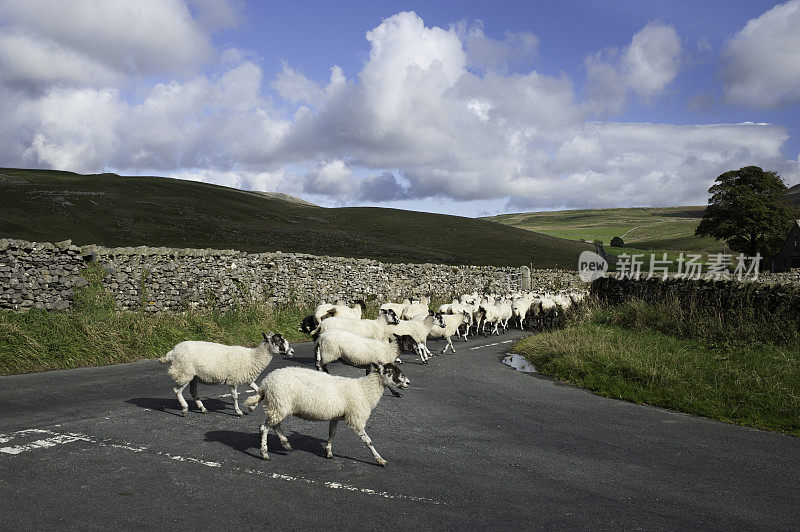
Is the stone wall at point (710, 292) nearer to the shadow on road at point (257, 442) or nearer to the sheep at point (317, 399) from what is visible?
the sheep at point (317, 399)

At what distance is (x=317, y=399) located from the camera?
22.6 ft

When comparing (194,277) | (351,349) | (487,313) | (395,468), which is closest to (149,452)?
(395,468)

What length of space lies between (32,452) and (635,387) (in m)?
11.1

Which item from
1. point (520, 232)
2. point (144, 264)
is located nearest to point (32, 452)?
point (144, 264)

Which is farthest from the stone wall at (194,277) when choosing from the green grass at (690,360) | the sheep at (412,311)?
the green grass at (690,360)

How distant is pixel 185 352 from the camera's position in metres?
8.75

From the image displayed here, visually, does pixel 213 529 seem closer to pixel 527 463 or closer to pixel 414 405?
pixel 527 463

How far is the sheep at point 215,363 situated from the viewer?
8.71 meters

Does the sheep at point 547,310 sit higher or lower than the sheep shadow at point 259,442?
higher

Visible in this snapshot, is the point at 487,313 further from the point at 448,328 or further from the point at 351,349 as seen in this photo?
the point at 351,349

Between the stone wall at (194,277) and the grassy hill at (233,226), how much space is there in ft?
77.2

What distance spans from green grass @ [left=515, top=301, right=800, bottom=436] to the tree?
5691 cm

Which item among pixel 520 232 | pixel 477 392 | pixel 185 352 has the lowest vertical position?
pixel 477 392

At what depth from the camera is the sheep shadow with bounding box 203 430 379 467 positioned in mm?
7168
